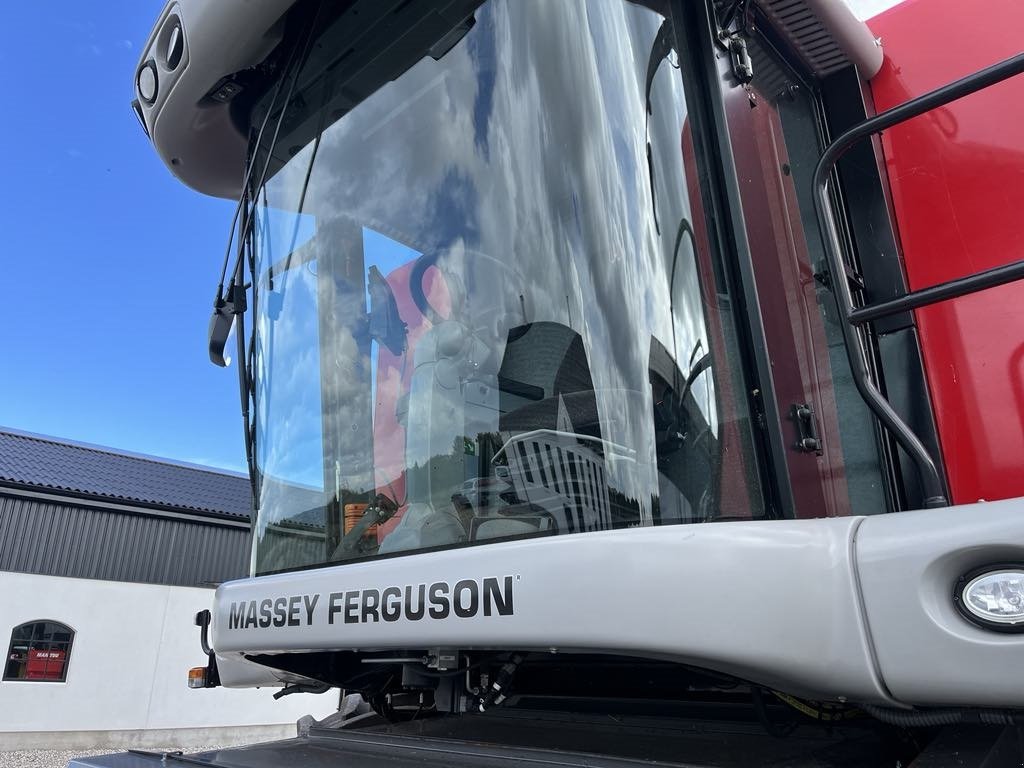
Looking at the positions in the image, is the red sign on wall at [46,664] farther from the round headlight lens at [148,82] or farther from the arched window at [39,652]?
the round headlight lens at [148,82]

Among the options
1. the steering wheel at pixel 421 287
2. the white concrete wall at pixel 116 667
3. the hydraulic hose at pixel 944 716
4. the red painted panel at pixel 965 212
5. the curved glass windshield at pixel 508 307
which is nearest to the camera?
the hydraulic hose at pixel 944 716

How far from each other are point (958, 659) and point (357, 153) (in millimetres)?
1688

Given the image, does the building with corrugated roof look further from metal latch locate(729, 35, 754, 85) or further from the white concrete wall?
metal latch locate(729, 35, 754, 85)

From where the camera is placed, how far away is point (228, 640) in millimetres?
1858

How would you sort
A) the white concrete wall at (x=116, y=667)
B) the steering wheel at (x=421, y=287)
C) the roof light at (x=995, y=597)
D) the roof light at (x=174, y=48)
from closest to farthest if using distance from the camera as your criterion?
the roof light at (x=995, y=597), the steering wheel at (x=421, y=287), the roof light at (x=174, y=48), the white concrete wall at (x=116, y=667)

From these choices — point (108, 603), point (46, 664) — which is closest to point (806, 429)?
point (46, 664)

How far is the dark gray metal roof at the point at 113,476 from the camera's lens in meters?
14.8

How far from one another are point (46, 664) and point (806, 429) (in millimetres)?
13523

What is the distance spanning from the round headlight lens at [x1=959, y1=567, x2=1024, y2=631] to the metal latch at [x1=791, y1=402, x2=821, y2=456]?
43cm

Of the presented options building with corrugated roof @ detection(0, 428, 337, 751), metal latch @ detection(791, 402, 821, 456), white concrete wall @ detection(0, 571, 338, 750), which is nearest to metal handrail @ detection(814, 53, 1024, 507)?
metal latch @ detection(791, 402, 821, 456)

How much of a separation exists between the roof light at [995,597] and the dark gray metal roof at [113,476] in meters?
14.0

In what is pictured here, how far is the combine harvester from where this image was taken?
3.69 feet

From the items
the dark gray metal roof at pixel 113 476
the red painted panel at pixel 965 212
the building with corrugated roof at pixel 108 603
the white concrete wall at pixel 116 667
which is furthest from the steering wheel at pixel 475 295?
the dark gray metal roof at pixel 113 476

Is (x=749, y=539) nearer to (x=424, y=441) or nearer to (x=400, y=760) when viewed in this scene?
(x=424, y=441)
